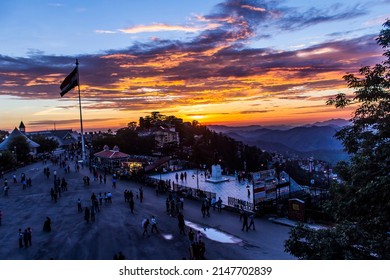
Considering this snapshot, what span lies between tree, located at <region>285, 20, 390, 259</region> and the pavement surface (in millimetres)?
5885

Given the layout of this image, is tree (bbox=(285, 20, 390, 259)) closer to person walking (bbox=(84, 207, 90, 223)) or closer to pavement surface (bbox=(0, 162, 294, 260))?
pavement surface (bbox=(0, 162, 294, 260))

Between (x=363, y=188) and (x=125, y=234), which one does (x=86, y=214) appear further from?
(x=363, y=188)

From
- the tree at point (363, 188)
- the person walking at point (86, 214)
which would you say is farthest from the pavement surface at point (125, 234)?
the tree at point (363, 188)

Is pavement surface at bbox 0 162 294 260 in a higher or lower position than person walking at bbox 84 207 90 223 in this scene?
lower

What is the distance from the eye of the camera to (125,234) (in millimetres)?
17000

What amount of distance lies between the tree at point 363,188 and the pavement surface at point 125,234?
5.88m

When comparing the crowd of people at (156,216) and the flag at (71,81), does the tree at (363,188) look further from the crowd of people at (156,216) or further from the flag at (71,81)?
the flag at (71,81)

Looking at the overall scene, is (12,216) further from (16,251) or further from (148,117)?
(148,117)

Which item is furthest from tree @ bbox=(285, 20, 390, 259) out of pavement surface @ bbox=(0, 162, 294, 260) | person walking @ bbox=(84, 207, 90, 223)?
person walking @ bbox=(84, 207, 90, 223)

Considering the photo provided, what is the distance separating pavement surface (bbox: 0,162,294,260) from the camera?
14.4 meters

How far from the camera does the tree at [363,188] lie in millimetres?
7238

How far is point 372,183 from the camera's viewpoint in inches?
264
